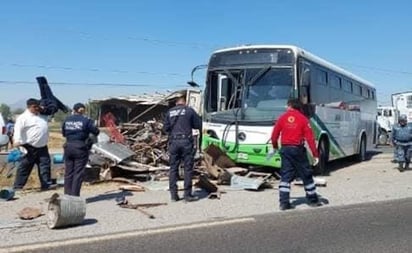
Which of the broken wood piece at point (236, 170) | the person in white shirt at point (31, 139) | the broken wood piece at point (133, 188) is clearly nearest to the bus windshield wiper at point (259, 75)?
the broken wood piece at point (236, 170)

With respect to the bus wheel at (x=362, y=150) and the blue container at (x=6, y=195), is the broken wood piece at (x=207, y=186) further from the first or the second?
the bus wheel at (x=362, y=150)

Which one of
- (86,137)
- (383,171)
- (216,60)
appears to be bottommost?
(383,171)

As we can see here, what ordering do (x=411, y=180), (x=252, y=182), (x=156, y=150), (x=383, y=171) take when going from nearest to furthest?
(x=252, y=182), (x=411, y=180), (x=156, y=150), (x=383, y=171)

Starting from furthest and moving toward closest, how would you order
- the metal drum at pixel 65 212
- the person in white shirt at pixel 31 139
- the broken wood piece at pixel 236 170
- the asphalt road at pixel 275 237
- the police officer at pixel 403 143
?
the police officer at pixel 403 143
the broken wood piece at pixel 236 170
the person in white shirt at pixel 31 139
the metal drum at pixel 65 212
the asphalt road at pixel 275 237

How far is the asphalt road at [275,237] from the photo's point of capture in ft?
22.6

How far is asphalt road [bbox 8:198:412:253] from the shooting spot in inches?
271

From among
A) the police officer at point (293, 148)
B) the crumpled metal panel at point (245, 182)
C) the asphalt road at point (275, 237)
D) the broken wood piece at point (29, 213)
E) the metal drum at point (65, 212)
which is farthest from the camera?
the crumpled metal panel at point (245, 182)

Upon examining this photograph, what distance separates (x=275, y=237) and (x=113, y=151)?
24.1ft

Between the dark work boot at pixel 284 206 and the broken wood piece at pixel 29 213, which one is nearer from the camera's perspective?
the broken wood piece at pixel 29 213

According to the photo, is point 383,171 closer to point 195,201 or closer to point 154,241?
point 195,201

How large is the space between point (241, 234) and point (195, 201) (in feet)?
9.56

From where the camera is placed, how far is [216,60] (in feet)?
49.6

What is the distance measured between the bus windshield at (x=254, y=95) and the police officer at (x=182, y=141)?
3866mm

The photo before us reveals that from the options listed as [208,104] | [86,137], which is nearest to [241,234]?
[86,137]
